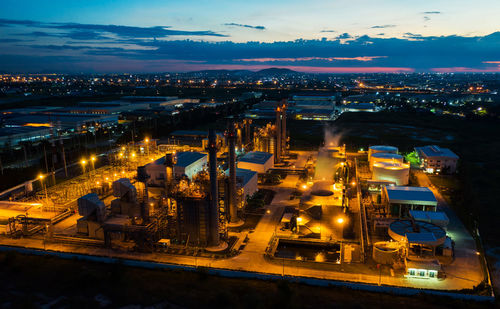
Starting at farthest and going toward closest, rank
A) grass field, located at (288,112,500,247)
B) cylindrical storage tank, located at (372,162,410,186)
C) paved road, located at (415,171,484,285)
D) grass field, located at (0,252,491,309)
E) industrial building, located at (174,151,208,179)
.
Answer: cylindrical storage tank, located at (372,162,410,186), industrial building, located at (174,151,208,179), grass field, located at (288,112,500,247), paved road, located at (415,171,484,285), grass field, located at (0,252,491,309)

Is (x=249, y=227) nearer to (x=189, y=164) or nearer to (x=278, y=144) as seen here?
(x=189, y=164)

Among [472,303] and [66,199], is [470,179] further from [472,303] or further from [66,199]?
[66,199]

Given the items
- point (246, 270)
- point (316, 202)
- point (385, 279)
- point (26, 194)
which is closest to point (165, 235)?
point (246, 270)

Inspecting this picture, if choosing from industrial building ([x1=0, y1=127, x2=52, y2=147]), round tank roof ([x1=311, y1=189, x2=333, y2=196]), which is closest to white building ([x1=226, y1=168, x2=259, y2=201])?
round tank roof ([x1=311, y1=189, x2=333, y2=196])

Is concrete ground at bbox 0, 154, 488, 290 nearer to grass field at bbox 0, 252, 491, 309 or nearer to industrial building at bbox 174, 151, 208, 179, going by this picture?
grass field at bbox 0, 252, 491, 309

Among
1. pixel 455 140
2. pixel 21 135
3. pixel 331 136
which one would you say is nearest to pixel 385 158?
pixel 331 136

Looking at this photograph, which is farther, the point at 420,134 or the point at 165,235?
the point at 420,134
